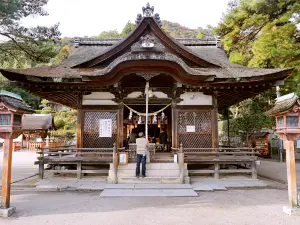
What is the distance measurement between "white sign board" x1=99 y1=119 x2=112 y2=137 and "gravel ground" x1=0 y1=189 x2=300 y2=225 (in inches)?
120

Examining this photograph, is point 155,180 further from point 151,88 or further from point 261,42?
point 261,42

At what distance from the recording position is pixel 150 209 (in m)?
5.54

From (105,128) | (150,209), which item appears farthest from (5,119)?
(105,128)

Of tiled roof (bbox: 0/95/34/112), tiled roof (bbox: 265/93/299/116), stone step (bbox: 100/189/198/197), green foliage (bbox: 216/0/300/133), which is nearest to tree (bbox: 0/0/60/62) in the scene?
tiled roof (bbox: 0/95/34/112)

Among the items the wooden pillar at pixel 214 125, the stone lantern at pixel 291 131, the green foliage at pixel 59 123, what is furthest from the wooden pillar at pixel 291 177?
the green foliage at pixel 59 123

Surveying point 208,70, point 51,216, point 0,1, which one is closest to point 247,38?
point 208,70

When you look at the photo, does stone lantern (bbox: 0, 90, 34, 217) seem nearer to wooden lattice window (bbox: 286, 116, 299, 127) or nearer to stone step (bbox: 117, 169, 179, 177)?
stone step (bbox: 117, 169, 179, 177)

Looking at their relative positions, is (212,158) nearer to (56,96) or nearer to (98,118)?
(98,118)

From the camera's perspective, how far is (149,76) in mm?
8844

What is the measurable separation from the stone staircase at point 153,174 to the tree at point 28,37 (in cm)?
901

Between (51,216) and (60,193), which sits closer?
(51,216)

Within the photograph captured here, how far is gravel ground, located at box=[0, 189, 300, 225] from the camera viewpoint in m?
4.82

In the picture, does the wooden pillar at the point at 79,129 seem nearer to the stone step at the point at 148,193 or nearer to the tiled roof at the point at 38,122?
the stone step at the point at 148,193

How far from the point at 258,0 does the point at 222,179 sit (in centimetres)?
1674
